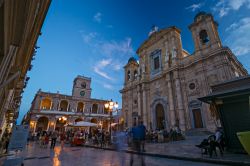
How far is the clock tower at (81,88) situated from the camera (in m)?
37.9

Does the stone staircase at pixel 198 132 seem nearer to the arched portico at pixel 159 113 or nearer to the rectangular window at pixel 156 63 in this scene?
the arched portico at pixel 159 113

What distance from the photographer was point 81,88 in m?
38.9

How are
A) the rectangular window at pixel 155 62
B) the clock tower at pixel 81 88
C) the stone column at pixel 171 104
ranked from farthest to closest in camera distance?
the clock tower at pixel 81 88
the rectangular window at pixel 155 62
the stone column at pixel 171 104

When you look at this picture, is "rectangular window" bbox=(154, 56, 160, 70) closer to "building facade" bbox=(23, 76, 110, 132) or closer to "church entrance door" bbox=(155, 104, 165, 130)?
"church entrance door" bbox=(155, 104, 165, 130)

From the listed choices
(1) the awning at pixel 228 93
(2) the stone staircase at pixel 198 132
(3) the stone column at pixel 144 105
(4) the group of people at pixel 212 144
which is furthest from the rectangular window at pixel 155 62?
(4) the group of people at pixel 212 144

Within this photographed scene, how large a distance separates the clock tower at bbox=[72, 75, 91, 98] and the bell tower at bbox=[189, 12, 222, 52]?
29.8m

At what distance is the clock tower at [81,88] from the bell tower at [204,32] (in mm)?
29792

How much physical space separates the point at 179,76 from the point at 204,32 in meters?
6.53

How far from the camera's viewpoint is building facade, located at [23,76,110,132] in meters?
31.3

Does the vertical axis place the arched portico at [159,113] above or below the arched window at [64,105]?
below

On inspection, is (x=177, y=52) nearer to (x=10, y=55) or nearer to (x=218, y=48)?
(x=218, y=48)

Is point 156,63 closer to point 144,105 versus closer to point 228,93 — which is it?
point 144,105

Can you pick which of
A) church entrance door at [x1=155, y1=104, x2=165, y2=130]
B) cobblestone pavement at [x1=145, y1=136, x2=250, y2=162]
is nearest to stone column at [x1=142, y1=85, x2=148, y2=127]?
church entrance door at [x1=155, y1=104, x2=165, y2=130]

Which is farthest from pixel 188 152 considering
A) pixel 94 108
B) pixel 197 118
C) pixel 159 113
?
A: pixel 94 108
